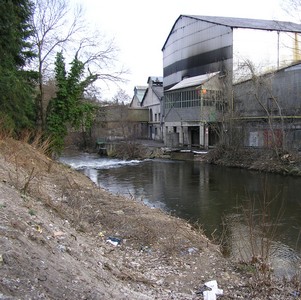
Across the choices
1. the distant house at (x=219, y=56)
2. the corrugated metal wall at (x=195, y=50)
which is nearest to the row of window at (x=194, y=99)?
the distant house at (x=219, y=56)

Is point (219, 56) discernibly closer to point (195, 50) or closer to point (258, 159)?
point (195, 50)

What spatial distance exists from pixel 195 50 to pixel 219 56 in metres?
4.96

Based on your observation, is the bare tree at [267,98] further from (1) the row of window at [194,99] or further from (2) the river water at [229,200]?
(2) the river water at [229,200]

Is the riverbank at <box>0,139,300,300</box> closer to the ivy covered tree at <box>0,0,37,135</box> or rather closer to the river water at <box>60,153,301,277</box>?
the river water at <box>60,153,301,277</box>

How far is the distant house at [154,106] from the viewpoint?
5262cm

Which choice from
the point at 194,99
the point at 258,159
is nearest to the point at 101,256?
the point at 258,159

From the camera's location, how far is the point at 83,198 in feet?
35.3

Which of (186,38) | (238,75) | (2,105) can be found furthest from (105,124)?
(2,105)

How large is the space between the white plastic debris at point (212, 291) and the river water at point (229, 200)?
1241mm

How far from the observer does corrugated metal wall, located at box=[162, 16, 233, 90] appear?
35938 mm

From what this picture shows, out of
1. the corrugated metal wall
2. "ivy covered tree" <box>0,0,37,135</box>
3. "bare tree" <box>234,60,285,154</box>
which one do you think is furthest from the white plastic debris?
the corrugated metal wall

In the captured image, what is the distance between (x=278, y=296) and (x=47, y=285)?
377 centimetres

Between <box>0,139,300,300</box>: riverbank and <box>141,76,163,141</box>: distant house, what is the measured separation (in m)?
42.4

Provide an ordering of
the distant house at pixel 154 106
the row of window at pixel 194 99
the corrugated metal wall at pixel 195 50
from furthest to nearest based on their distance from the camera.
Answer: the distant house at pixel 154 106
the corrugated metal wall at pixel 195 50
the row of window at pixel 194 99
